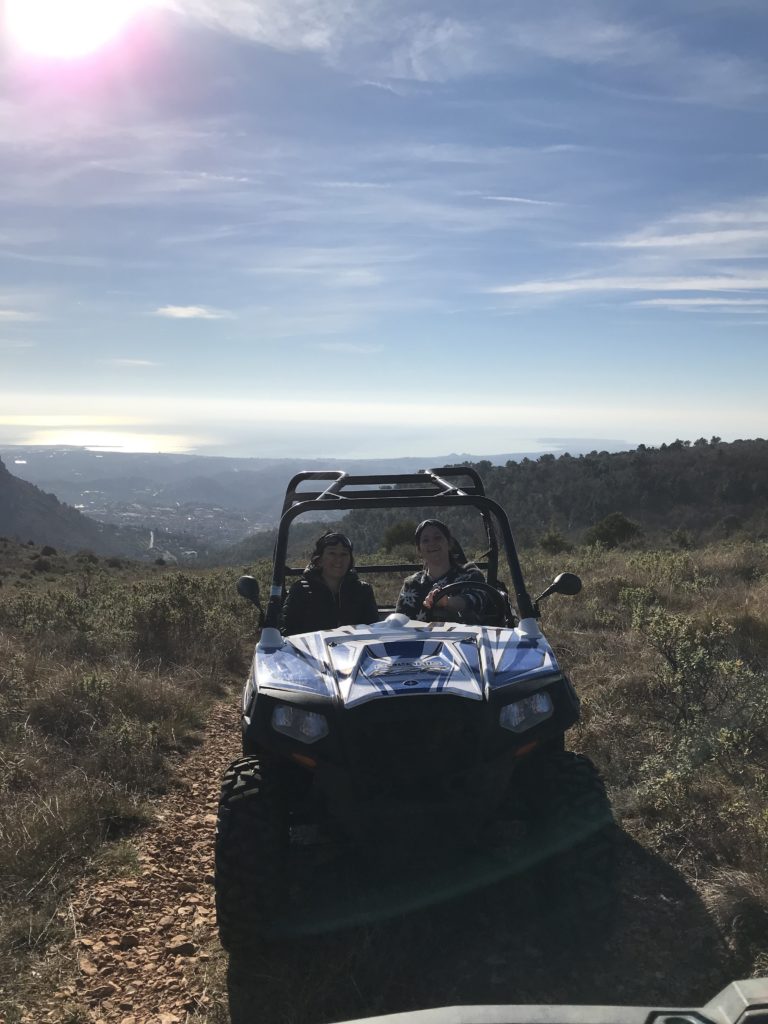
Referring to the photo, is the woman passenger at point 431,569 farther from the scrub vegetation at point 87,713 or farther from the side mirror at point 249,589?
the scrub vegetation at point 87,713

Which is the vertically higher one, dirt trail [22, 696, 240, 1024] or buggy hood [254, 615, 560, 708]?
buggy hood [254, 615, 560, 708]

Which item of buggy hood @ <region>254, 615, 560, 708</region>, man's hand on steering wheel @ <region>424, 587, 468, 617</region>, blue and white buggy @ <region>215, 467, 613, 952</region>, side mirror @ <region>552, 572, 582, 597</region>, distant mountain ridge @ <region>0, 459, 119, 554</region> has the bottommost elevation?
distant mountain ridge @ <region>0, 459, 119, 554</region>

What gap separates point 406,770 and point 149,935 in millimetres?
1589

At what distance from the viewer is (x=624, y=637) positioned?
23.0 ft

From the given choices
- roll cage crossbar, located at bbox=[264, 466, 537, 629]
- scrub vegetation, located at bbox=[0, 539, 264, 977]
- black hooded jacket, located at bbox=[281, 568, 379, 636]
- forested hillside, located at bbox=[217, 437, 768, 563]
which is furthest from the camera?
forested hillside, located at bbox=[217, 437, 768, 563]

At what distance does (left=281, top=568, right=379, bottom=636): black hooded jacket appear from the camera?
4.59m

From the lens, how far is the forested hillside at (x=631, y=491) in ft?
101

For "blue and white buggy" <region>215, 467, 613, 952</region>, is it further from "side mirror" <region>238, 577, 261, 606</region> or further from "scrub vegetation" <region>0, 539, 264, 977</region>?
"scrub vegetation" <region>0, 539, 264, 977</region>

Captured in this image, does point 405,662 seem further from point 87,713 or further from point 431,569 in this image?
point 87,713

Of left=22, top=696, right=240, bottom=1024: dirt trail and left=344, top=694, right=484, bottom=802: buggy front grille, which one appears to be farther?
left=22, top=696, right=240, bottom=1024: dirt trail

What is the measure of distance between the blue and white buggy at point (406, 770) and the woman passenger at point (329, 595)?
1106mm

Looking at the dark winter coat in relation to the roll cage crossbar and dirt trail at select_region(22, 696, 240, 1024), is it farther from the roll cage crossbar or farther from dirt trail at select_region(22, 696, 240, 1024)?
dirt trail at select_region(22, 696, 240, 1024)

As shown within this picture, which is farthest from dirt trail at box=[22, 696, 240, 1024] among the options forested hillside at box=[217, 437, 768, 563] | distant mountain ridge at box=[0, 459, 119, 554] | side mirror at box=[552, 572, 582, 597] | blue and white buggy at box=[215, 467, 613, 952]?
distant mountain ridge at box=[0, 459, 119, 554]

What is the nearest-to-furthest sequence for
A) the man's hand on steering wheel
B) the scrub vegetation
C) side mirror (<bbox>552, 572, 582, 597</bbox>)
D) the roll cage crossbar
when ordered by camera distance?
the scrub vegetation
side mirror (<bbox>552, 572, 582, 597</bbox>)
the roll cage crossbar
the man's hand on steering wheel
